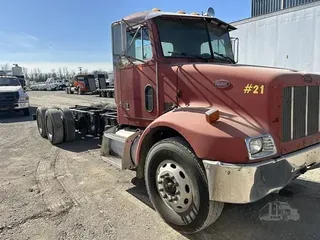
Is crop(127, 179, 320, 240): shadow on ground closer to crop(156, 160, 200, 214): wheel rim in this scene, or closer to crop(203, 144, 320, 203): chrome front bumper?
crop(156, 160, 200, 214): wheel rim

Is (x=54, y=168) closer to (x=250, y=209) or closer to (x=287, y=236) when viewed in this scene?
(x=250, y=209)

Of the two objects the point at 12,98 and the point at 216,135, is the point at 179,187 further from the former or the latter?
the point at 12,98

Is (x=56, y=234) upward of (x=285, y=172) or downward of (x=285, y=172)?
downward

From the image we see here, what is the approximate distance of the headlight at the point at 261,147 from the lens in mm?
2748

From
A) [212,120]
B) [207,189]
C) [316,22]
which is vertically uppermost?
[316,22]

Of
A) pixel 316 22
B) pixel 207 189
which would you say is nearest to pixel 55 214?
pixel 207 189

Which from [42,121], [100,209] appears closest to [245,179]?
[100,209]

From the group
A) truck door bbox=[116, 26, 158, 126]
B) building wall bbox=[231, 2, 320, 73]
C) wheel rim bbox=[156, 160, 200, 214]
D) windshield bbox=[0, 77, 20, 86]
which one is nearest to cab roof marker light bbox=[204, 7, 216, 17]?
truck door bbox=[116, 26, 158, 126]

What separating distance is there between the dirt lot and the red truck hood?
3.63 feet

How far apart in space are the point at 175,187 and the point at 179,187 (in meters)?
0.10

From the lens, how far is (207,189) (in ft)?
9.67

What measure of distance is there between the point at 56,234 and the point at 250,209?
8.23ft

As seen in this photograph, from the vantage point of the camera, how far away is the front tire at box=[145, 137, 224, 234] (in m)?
3.01

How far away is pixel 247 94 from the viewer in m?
3.07
